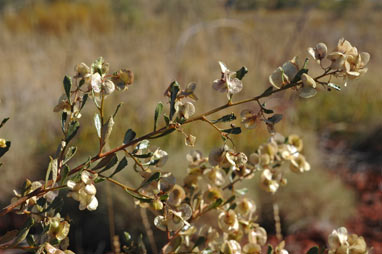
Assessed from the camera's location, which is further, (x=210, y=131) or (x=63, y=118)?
(x=210, y=131)

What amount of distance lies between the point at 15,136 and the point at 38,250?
7.46 feet

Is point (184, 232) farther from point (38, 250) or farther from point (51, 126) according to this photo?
point (51, 126)

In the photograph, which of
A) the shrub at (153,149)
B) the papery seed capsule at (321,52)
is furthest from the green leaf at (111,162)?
the papery seed capsule at (321,52)

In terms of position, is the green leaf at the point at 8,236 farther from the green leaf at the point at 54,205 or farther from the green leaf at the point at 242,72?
the green leaf at the point at 242,72

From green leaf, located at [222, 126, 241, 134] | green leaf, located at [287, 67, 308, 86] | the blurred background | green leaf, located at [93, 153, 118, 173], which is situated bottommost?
the blurred background

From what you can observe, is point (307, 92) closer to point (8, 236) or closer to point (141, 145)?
point (141, 145)

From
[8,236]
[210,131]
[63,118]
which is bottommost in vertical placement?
[210,131]

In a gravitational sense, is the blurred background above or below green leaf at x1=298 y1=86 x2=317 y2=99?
below

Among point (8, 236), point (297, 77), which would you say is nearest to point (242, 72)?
point (297, 77)

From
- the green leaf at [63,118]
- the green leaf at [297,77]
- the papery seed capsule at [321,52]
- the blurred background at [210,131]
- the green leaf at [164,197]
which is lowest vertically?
the blurred background at [210,131]

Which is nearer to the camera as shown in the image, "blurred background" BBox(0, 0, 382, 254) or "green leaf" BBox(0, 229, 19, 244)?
"green leaf" BBox(0, 229, 19, 244)

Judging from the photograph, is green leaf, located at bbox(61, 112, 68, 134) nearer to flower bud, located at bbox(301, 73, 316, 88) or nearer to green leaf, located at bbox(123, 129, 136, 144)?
green leaf, located at bbox(123, 129, 136, 144)

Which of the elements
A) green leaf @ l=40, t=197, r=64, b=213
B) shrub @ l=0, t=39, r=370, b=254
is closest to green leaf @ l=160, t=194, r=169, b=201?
shrub @ l=0, t=39, r=370, b=254

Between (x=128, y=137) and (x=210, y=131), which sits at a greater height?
(x=128, y=137)
